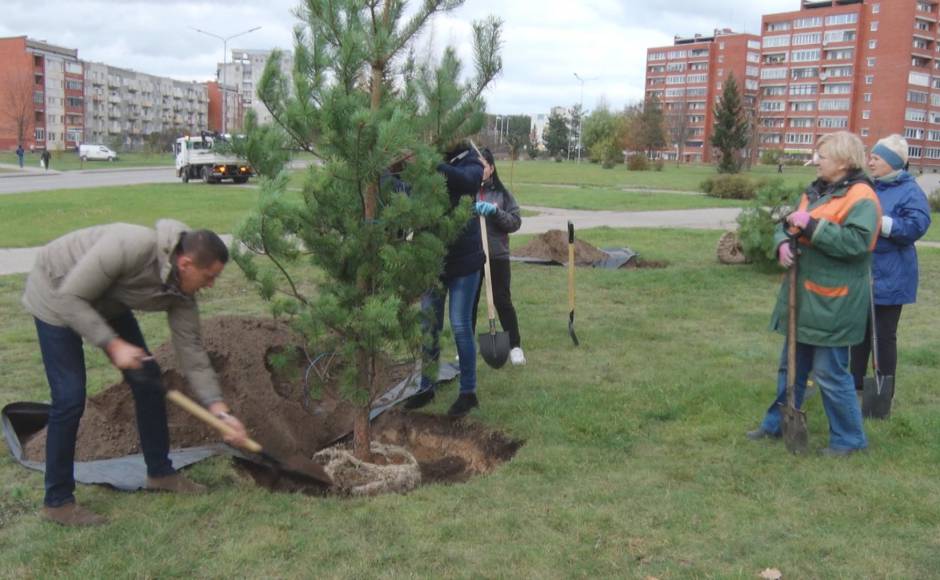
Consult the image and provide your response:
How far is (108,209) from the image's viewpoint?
19.8 metres

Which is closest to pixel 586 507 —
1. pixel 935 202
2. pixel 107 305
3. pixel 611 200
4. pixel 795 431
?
pixel 795 431

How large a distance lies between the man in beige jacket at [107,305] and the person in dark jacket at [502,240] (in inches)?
A: 106

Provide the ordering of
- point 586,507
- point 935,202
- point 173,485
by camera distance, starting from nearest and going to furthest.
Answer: point 586,507 → point 173,485 → point 935,202

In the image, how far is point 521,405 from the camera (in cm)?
555

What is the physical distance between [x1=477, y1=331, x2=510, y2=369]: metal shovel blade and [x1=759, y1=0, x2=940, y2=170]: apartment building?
93244mm

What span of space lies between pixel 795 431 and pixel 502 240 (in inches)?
109

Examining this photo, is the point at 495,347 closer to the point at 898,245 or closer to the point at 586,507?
the point at 586,507

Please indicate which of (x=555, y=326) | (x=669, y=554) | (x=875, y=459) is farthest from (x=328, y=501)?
(x=555, y=326)

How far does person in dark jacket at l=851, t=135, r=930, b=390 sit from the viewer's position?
5027 millimetres

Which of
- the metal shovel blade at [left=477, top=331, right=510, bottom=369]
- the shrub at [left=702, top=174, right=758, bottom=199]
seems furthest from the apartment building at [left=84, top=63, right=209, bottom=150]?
the metal shovel blade at [left=477, top=331, right=510, bottom=369]

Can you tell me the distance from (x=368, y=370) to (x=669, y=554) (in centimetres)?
180

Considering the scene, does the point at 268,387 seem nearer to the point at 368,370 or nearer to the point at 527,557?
the point at 368,370

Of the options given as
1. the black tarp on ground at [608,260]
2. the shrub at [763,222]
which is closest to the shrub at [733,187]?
the black tarp on ground at [608,260]

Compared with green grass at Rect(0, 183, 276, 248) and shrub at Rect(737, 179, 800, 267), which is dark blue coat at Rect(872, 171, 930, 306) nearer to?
shrub at Rect(737, 179, 800, 267)
